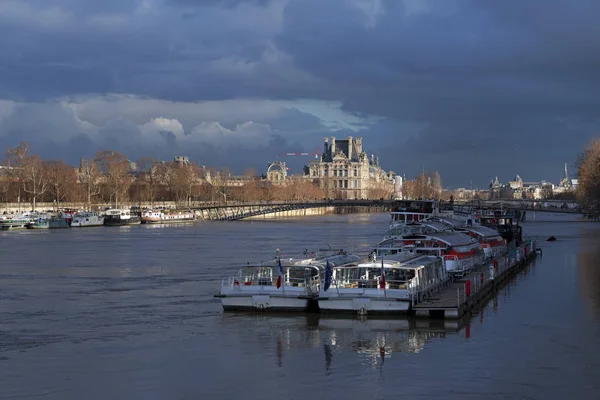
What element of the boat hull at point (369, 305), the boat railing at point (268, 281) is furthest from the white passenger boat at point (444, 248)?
the boat hull at point (369, 305)

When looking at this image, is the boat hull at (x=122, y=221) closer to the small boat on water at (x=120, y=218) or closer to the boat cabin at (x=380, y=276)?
the small boat on water at (x=120, y=218)

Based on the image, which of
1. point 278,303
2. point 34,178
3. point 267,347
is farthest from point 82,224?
point 267,347

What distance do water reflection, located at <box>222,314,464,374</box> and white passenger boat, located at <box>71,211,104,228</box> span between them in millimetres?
85188

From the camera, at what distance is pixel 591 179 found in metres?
124

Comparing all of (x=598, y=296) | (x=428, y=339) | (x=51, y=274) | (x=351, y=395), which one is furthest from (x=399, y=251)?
(x=351, y=395)

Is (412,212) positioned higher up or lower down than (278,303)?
higher up

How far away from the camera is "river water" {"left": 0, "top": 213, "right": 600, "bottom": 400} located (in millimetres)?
25250

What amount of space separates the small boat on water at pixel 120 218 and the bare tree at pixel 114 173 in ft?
74.7

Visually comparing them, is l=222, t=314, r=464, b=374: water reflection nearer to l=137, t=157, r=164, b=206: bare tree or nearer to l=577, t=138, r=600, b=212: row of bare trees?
l=577, t=138, r=600, b=212: row of bare trees

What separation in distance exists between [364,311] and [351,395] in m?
10.7

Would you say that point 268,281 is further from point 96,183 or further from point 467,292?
point 96,183

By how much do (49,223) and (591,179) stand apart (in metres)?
65.1

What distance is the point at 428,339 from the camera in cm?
3159

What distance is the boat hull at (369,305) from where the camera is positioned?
34.9 metres
